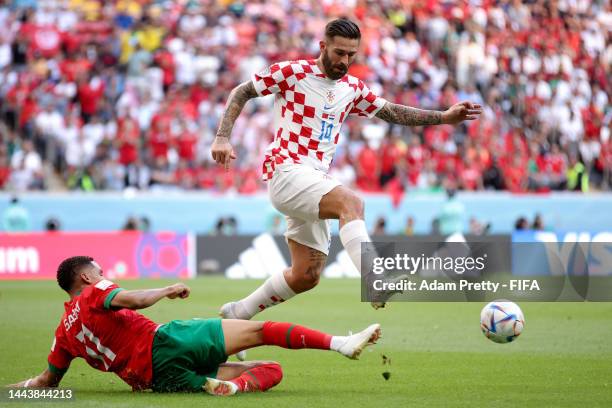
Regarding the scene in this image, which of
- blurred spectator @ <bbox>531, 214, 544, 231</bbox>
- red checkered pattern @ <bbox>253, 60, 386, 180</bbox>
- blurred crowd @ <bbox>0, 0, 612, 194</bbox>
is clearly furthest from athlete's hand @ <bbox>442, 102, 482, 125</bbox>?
blurred crowd @ <bbox>0, 0, 612, 194</bbox>

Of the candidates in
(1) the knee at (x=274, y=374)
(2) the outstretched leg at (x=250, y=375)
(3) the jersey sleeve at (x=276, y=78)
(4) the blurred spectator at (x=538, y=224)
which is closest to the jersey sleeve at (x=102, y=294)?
(2) the outstretched leg at (x=250, y=375)

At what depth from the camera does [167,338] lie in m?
7.29

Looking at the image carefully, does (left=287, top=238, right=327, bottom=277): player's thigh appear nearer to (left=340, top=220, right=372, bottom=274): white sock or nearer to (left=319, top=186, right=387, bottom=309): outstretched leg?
(left=319, top=186, right=387, bottom=309): outstretched leg

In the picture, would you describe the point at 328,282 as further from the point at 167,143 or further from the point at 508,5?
the point at 508,5

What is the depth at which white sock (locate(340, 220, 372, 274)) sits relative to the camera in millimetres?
7785

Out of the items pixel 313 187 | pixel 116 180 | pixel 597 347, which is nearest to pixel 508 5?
pixel 116 180

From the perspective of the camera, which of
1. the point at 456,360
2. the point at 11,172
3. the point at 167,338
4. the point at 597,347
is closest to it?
the point at 167,338

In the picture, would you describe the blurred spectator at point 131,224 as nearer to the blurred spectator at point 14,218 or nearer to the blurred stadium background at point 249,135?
the blurred stadium background at point 249,135

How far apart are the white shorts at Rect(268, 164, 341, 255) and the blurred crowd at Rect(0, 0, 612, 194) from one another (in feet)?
47.8

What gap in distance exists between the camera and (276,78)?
28.1 ft

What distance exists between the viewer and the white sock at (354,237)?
7785 millimetres

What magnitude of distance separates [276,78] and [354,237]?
1.54 meters

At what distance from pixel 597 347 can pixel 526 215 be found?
517 inches

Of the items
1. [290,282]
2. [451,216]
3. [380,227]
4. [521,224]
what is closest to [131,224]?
[380,227]
